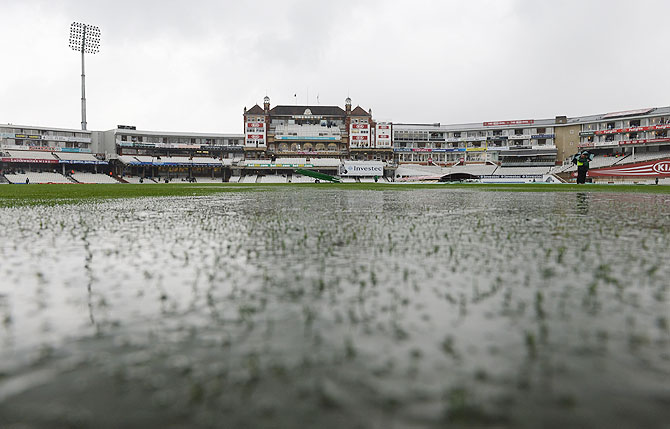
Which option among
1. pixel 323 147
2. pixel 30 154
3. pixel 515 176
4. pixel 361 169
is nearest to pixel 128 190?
pixel 361 169

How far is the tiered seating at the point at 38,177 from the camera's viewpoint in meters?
72.4

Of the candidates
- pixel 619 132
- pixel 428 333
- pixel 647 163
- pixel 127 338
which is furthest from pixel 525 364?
pixel 619 132

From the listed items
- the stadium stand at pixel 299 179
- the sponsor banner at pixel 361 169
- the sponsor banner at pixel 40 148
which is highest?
the sponsor banner at pixel 40 148

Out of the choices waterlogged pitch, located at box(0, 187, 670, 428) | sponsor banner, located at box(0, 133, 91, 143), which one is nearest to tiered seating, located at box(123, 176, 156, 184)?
sponsor banner, located at box(0, 133, 91, 143)

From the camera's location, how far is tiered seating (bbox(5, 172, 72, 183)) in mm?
72400

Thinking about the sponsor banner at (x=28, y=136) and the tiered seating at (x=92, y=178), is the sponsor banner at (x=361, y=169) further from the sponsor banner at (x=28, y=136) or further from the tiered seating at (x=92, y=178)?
the sponsor banner at (x=28, y=136)

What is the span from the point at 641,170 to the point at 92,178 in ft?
302

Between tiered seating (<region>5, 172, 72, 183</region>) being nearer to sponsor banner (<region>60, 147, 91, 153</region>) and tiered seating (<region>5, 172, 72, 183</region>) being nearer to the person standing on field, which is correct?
sponsor banner (<region>60, 147, 91, 153</region>)

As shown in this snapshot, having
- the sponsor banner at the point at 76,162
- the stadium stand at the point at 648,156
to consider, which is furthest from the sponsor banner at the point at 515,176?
the sponsor banner at the point at 76,162

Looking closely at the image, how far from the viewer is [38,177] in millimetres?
75312

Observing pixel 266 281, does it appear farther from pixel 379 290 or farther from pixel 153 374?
pixel 153 374

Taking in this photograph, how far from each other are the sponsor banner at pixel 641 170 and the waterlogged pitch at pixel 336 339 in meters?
68.5

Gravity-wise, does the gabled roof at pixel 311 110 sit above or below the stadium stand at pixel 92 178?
above

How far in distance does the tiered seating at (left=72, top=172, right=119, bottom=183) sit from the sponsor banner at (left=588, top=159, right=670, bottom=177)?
84.1 metres
